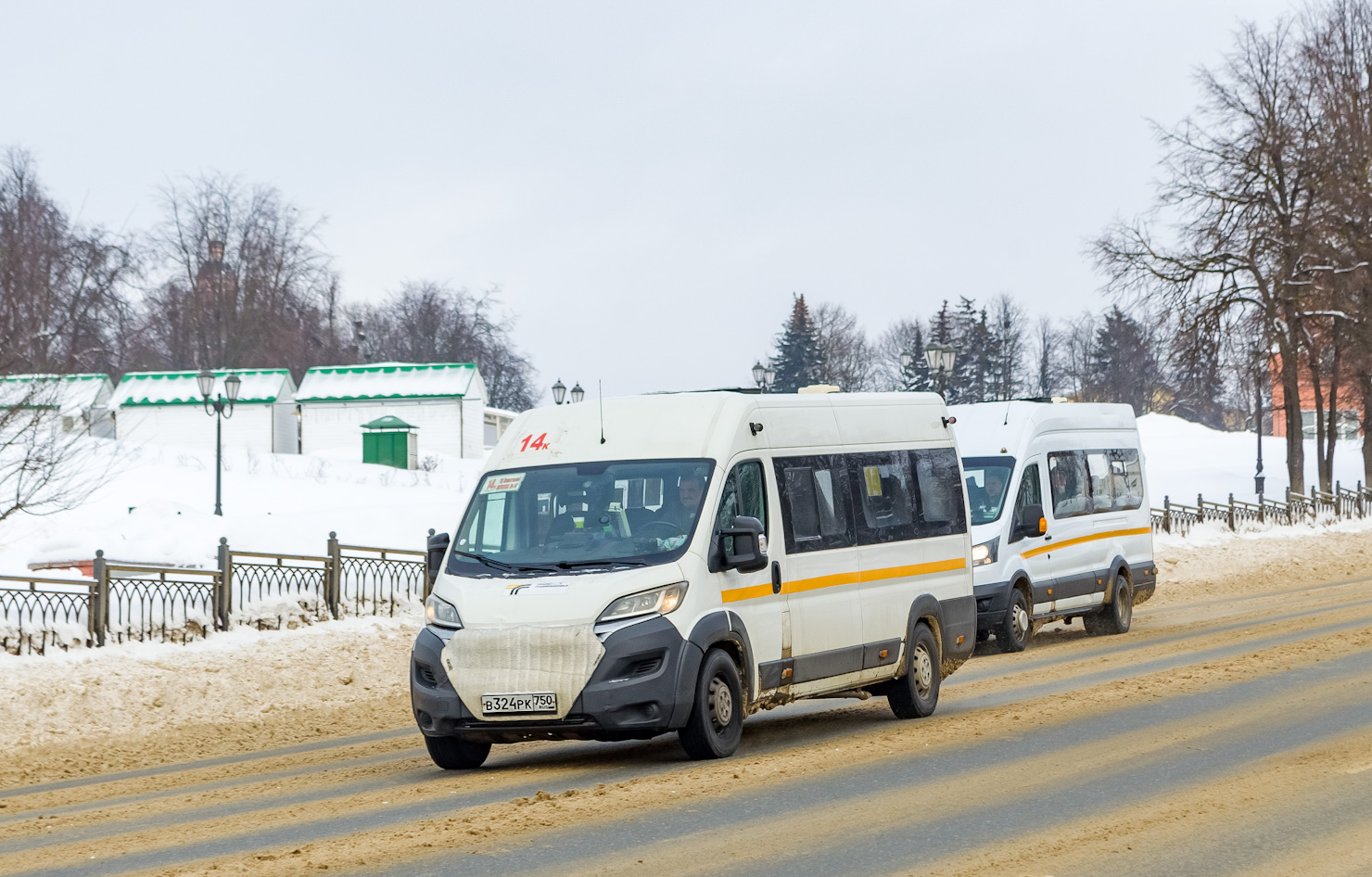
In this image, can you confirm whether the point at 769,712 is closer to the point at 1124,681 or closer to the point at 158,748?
the point at 1124,681

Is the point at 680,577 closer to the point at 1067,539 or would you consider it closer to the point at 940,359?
the point at 1067,539

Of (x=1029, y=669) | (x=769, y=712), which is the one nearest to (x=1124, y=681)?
(x=1029, y=669)

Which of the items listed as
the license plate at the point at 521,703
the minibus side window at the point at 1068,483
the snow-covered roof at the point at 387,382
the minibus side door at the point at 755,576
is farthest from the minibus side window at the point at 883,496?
the snow-covered roof at the point at 387,382

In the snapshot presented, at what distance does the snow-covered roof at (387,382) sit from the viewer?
5572cm

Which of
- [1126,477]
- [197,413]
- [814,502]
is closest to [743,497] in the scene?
[814,502]

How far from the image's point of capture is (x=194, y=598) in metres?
17.3

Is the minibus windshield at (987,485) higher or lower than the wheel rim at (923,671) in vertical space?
higher

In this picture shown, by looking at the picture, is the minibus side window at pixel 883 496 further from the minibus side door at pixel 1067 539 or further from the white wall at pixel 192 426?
the white wall at pixel 192 426

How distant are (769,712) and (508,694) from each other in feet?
14.7

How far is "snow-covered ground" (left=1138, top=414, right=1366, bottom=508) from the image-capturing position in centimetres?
5972

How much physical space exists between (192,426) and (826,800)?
4948cm

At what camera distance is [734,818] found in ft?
25.4

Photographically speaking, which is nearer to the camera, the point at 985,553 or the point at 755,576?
the point at 755,576

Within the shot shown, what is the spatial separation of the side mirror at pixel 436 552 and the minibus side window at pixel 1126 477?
12.4 m
